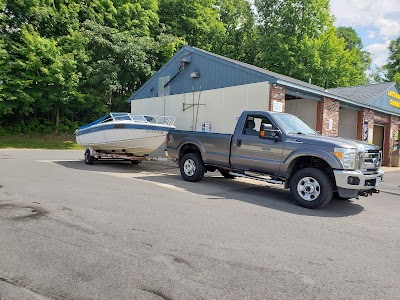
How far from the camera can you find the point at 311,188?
6.66 m

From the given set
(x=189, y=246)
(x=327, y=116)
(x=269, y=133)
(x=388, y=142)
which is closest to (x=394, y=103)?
(x=388, y=142)

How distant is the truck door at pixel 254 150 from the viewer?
24.4ft

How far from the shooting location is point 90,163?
13.0 m

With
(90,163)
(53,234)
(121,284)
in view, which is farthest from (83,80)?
(121,284)

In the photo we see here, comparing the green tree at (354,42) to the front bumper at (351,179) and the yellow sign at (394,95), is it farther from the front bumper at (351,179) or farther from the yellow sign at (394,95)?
the front bumper at (351,179)

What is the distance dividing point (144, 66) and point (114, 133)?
16.1 metres

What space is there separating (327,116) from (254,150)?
7955 mm

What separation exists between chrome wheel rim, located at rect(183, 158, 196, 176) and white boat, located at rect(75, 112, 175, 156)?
2.59m

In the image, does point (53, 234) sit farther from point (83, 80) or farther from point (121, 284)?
point (83, 80)

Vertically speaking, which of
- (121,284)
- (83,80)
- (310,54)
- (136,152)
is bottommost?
(121,284)

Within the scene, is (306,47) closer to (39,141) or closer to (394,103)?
(394,103)

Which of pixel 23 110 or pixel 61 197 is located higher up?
pixel 23 110

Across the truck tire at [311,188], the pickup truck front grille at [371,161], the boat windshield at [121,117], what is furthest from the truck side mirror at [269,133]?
the boat windshield at [121,117]

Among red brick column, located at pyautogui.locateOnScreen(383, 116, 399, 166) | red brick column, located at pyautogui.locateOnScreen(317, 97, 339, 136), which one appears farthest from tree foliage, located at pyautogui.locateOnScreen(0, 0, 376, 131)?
red brick column, located at pyautogui.locateOnScreen(317, 97, 339, 136)
